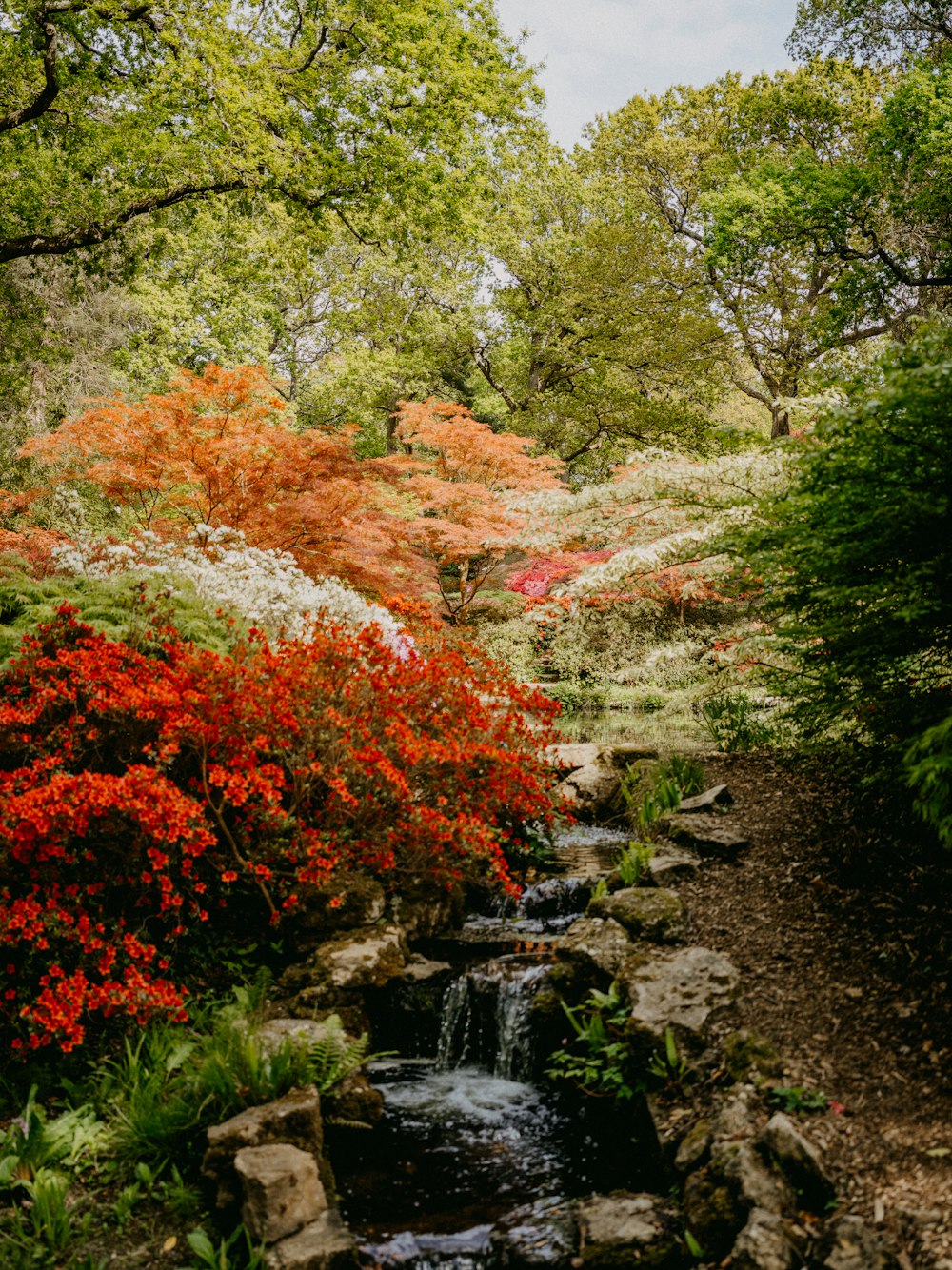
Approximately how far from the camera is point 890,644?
A: 3623mm

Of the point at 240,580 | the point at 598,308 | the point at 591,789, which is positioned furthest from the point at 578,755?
the point at 598,308

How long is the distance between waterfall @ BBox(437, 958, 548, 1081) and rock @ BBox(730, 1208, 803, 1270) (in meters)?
1.94

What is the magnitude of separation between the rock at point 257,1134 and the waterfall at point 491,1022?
4.37ft

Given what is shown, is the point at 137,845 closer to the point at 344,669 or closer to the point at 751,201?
the point at 344,669

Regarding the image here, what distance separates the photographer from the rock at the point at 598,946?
4.09 metres

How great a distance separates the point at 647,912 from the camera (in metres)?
4.41

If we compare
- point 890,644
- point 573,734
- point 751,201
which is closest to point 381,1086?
point 890,644

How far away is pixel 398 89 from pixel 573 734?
26.8 ft

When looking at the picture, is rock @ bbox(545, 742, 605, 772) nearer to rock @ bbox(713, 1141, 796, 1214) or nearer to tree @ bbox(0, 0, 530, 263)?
rock @ bbox(713, 1141, 796, 1214)

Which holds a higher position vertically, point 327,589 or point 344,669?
point 327,589

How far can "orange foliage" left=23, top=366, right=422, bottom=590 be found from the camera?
28.1 feet

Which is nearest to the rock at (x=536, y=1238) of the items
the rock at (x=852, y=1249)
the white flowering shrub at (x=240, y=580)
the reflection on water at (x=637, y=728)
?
the rock at (x=852, y=1249)

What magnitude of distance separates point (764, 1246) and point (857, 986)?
136cm

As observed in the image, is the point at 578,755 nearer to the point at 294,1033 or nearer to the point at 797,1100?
the point at 294,1033
